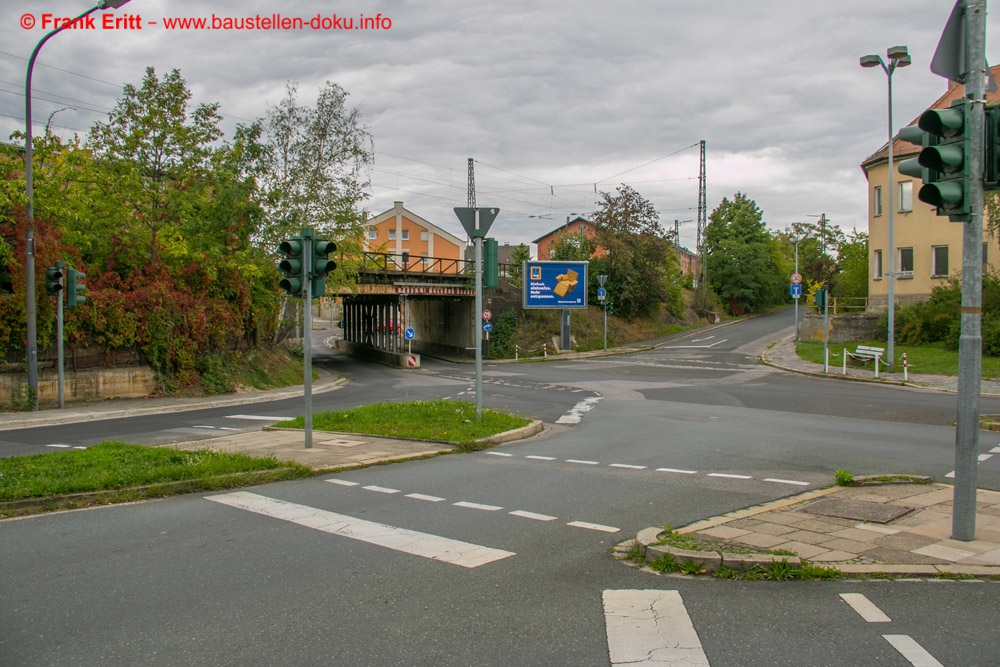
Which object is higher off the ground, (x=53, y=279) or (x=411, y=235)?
(x=411, y=235)

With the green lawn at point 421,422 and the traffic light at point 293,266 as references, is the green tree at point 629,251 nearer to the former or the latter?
the green lawn at point 421,422

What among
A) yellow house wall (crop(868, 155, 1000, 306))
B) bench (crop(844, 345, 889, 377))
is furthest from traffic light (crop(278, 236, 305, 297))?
yellow house wall (crop(868, 155, 1000, 306))

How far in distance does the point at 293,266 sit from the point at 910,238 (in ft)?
114

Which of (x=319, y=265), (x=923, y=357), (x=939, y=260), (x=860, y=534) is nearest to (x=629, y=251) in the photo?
(x=939, y=260)

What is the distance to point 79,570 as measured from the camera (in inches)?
230

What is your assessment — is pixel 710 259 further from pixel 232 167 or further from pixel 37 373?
pixel 37 373

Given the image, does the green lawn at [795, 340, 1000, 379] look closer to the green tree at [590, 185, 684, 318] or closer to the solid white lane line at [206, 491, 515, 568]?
the green tree at [590, 185, 684, 318]

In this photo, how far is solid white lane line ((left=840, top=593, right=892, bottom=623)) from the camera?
185 inches

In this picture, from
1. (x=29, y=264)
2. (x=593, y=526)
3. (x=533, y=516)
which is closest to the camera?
(x=593, y=526)

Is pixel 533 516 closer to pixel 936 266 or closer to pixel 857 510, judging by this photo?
pixel 857 510

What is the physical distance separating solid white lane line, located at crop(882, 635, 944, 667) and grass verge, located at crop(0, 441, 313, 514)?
24.2 ft

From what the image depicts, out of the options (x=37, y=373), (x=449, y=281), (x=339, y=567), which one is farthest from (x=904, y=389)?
(x=449, y=281)

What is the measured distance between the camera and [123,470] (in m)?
9.23

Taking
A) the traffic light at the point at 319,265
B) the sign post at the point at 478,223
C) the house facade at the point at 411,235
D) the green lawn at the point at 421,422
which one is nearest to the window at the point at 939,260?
the green lawn at the point at 421,422
